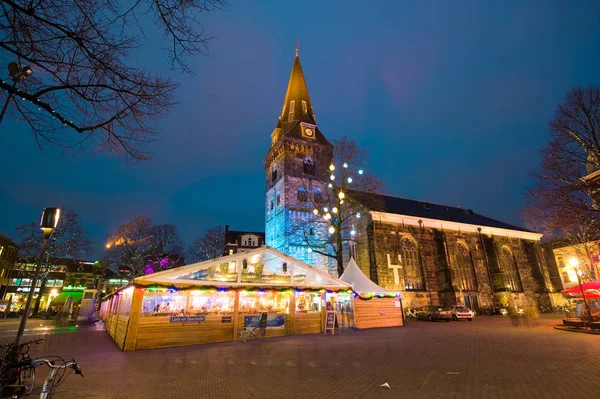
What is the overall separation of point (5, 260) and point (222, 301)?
4979 cm

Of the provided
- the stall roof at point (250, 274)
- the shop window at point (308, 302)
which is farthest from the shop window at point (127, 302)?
the shop window at point (308, 302)

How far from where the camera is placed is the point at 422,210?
114 feet

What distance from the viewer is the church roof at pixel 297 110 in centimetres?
3962

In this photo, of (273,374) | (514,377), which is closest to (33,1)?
(273,374)

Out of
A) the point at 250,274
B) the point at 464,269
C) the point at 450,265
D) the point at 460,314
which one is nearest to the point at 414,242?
the point at 450,265

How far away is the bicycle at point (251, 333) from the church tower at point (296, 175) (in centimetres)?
1647

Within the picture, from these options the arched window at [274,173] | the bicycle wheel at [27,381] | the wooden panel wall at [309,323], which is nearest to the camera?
the bicycle wheel at [27,381]

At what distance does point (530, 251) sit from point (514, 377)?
128 feet

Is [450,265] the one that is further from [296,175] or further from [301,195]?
[296,175]

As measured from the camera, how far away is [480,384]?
5488 mm

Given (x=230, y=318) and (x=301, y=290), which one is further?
(x=301, y=290)

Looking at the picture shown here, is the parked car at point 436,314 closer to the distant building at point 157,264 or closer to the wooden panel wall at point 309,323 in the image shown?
the wooden panel wall at point 309,323

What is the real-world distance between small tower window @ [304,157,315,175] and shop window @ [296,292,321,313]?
22743mm

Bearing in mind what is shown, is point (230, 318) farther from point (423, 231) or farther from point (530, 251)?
point (530, 251)
